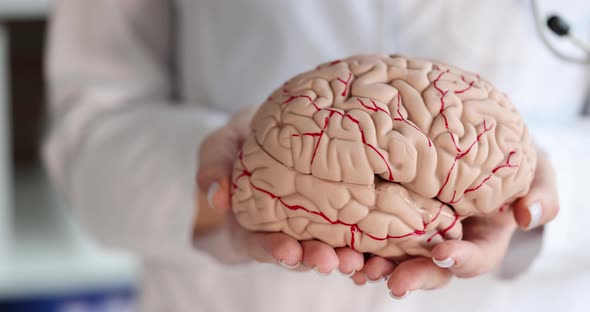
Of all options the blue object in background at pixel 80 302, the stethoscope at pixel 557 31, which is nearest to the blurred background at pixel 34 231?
the blue object in background at pixel 80 302

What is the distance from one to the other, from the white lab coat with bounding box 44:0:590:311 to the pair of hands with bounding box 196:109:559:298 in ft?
0.63

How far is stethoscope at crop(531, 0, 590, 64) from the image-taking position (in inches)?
28.8

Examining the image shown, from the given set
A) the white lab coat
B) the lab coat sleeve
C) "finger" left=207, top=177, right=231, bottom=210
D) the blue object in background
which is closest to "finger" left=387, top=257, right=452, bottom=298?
"finger" left=207, top=177, right=231, bottom=210

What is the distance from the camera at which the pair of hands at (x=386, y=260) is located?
0.56m

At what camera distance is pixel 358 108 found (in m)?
0.62

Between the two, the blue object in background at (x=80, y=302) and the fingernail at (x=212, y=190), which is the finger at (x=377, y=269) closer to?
the fingernail at (x=212, y=190)

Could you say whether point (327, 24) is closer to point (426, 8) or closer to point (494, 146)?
point (426, 8)

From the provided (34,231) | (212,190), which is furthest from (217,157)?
(34,231)

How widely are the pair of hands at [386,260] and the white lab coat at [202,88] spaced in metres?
0.19

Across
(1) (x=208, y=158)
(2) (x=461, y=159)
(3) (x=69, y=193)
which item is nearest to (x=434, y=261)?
(2) (x=461, y=159)

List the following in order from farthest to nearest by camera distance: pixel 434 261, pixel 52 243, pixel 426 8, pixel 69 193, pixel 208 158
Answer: pixel 52 243
pixel 69 193
pixel 426 8
pixel 208 158
pixel 434 261

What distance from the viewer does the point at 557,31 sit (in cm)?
73

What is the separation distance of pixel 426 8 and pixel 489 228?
301 mm

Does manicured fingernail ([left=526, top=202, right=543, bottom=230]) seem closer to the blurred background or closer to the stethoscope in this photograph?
the stethoscope
